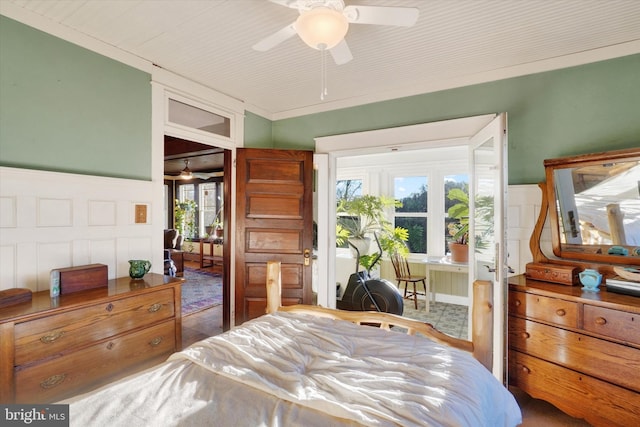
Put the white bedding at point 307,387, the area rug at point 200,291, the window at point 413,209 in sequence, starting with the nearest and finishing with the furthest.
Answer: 1. the white bedding at point 307,387
2. the area rug at point 200,291
3. the window at point 413,209

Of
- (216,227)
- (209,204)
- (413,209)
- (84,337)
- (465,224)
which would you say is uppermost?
(209,204)

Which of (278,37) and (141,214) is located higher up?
(278,37)

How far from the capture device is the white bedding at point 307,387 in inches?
33.4

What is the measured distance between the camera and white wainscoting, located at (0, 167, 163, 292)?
1.78 metres

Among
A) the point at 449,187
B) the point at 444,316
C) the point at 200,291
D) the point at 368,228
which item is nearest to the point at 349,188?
the point at 368,228

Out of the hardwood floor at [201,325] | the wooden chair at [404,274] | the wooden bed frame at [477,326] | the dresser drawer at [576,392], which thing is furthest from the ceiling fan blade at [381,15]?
the wooden chair at [404,274]

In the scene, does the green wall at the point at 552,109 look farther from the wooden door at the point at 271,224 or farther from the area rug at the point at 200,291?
the area rug at the point at 200,291

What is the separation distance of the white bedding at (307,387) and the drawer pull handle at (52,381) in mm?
837

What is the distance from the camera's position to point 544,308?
76.9 inches

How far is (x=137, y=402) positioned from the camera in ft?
2.98

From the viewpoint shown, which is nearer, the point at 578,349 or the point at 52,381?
the point at 52,381

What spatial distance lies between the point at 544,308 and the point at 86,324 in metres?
2.80

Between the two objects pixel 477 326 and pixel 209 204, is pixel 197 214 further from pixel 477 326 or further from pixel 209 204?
pixel 477 326

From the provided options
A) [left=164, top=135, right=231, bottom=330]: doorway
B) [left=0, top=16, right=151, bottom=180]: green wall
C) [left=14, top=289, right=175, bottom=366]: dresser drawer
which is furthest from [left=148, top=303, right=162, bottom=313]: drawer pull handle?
[left=164, top=135, right=231, bottom=330]: doorway
